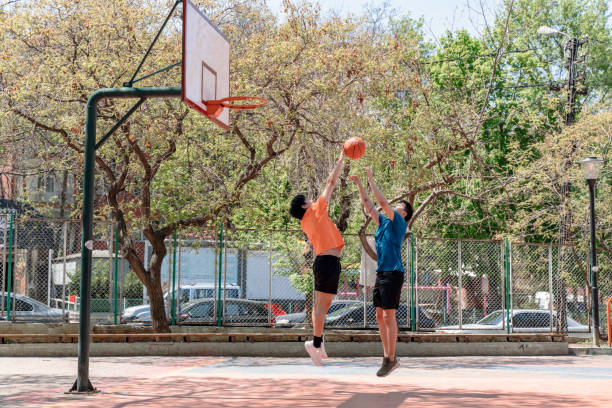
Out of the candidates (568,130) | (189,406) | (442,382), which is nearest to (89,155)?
(189,406)

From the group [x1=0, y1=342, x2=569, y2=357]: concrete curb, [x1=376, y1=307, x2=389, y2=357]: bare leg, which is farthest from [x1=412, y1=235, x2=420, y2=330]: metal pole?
[x1=376, y1=307, x2=389, y2=357]: bare leg

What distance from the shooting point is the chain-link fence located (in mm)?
19047

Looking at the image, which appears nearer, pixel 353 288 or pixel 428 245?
pixel 428 245

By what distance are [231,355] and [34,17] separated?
8.71 metres

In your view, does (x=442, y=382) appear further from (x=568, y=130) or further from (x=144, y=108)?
(x=568, y=130)

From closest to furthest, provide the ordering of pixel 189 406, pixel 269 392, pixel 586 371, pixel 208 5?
pixel 189 406 → pixel 269 392 → pixel 586 371 → pixel 208 5

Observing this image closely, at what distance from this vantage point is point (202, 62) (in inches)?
437

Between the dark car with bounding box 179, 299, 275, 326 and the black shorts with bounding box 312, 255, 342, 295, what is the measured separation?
9.67 meters

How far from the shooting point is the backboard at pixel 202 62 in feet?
34.2

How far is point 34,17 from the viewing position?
1739 cm

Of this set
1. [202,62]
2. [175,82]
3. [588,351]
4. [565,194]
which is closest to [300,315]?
[588,351]

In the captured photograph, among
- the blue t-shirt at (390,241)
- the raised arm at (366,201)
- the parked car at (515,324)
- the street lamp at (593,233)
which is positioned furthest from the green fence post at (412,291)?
the raised arm at (366,201)

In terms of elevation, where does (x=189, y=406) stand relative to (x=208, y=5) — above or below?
below

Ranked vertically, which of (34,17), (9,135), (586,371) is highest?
(34,17)
